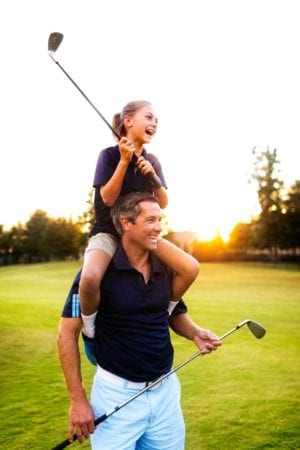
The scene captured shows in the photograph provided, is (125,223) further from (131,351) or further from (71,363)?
(71,363)

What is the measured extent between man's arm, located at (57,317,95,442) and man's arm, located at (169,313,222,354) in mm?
959

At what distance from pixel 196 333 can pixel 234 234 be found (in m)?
87.5

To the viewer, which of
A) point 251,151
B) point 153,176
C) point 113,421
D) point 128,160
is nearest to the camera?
point 113,421

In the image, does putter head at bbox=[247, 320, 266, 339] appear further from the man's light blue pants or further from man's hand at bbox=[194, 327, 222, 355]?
the man's light blue pants

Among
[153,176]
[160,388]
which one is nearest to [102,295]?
[160,388]

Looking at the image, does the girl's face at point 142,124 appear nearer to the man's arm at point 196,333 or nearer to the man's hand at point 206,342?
the man's arm at point 196,333

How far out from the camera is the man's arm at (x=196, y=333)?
3.52 meters

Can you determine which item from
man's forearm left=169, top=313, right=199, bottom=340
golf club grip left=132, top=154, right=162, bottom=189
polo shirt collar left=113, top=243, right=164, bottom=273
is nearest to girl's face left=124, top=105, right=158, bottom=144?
golf club grip left=132, top=154, right=162, bottom=189

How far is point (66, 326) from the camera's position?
3086 millimetres

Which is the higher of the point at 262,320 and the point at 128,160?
the point at 128,160

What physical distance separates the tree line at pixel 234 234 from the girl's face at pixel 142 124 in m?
61.5

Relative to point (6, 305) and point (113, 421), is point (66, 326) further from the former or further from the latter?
point (6, 305)

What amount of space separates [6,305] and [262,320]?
11133 mm

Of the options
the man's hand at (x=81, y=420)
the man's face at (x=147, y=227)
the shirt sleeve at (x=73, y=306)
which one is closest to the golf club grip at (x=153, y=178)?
the man's face at (x=147, y=227)
